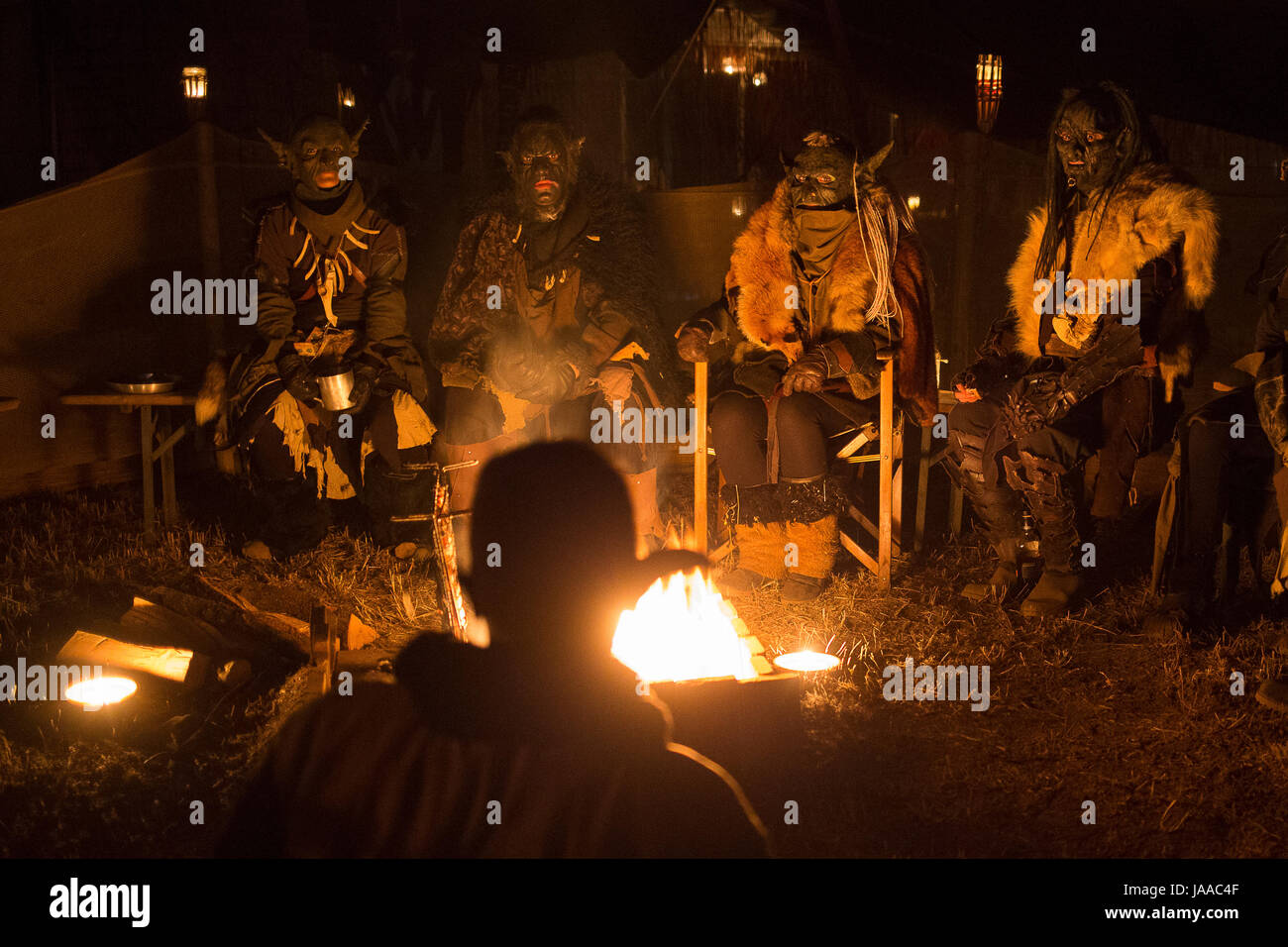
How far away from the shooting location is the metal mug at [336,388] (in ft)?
18.2

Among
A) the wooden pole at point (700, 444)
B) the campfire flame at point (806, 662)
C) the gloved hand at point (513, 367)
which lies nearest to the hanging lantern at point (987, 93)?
the wooden pole at point (700, 444)

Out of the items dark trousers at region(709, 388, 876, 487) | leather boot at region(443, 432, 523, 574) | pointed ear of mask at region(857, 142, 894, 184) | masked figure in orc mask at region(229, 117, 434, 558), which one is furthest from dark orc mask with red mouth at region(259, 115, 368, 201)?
pointed ear of mask at region(857, 142, 894, 184)

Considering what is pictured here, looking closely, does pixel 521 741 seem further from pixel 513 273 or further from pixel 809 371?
pixel 513 273

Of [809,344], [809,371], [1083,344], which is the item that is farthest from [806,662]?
[1083,344]

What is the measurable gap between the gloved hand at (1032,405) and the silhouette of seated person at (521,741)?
3.52 meters

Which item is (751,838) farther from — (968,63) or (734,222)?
(968,63)

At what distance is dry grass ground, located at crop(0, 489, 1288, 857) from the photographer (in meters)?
3.50

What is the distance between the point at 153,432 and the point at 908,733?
411 centimetres

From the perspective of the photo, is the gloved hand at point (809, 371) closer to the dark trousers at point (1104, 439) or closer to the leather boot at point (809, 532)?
the leather boot at point (809, 532)

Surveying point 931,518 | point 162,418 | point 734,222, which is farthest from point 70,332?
point 931,518

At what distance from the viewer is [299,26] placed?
437 inches

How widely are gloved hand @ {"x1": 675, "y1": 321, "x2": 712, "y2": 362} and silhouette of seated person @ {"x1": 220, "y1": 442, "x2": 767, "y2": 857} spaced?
11.5ft

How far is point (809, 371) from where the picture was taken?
5180mm

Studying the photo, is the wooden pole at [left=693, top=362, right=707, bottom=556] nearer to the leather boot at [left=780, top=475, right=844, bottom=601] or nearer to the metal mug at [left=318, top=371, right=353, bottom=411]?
the leather boot at [left=780, top=475, right=844, bottom=601]
